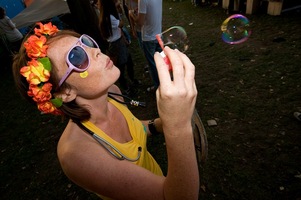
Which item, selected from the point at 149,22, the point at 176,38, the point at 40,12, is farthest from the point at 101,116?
the point at 40,12

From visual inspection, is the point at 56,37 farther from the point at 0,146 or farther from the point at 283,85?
the point at 0,146

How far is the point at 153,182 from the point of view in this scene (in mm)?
1333

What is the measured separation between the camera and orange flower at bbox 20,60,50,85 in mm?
1562

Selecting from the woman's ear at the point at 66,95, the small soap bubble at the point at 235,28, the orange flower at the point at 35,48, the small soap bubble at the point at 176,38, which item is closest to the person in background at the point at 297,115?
the small soap bubble at the point at 235,28

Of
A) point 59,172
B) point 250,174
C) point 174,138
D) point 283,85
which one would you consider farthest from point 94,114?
point 283,85

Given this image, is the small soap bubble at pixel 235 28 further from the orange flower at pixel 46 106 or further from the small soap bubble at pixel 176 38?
the orange flower at pixel 46 106

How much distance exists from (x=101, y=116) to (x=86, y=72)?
0.44 m

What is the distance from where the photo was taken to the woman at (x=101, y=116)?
3.75 ft

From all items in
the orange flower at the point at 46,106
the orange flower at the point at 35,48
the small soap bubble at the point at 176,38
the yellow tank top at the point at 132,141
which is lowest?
the yellow tank top at the point at 132,141

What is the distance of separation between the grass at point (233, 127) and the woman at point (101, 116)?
1.81 feet

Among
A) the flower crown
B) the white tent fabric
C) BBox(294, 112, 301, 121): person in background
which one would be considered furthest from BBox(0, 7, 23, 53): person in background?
BBox(294, 112, 301, 121): person in background

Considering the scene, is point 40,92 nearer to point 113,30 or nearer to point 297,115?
point 113,30

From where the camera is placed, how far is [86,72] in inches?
68.1

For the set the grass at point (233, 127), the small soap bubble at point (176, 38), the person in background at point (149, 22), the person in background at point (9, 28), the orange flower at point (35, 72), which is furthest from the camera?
the person in background at point (9, 28)
